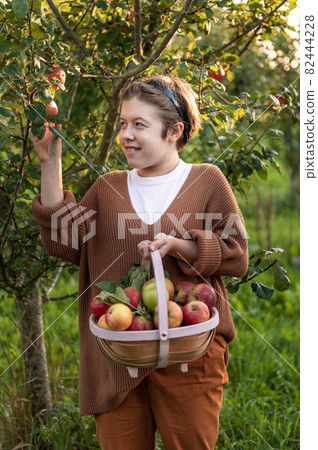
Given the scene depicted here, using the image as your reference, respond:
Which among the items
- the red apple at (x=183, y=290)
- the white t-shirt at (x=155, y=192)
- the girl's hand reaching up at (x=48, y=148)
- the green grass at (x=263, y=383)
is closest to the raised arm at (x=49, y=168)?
the girl's hand reaching up at (x=48, y=148)

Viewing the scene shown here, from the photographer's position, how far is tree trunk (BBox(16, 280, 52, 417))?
239cm

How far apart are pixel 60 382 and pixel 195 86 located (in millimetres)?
1741

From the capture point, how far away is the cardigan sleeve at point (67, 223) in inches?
65.7

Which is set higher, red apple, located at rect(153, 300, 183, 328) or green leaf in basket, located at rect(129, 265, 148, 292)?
green leaf in basket, located at rect(129, 265, 148, 292)

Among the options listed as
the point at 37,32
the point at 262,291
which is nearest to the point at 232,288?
the point at 262,291

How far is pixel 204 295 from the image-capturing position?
152 centimetres

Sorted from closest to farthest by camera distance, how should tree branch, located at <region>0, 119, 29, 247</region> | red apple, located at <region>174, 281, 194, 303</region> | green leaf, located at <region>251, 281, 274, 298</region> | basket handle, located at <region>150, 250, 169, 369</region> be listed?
basket handle, located at <region>150, 250, 169, 369</region> < red apple, located at <region>174, 281, 194, 303</region> < tree branch, located at <region>0, 119, 29, 247</region> < green leaf, located at <region>251, 281, 274, 298</region>

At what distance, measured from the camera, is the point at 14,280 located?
7.47ft

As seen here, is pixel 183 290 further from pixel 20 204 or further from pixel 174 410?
pixel 20 204

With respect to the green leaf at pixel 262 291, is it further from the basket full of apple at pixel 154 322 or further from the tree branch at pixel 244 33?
the tree branch at pixel 244 33

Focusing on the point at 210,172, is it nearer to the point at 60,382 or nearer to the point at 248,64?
the point at 60,382

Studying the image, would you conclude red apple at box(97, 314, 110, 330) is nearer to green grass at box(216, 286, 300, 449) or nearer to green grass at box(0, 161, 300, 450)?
green grass at box(0, 161, 300, 450)

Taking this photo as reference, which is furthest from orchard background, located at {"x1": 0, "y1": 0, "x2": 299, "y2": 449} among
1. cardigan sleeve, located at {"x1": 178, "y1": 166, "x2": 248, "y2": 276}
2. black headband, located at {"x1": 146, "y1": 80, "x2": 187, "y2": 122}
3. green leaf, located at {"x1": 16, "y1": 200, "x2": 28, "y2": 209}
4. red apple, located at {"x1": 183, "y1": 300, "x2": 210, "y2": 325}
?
red apple, located at {"x1": 183, "y1": 300, "x2": 210, "y2": 325}

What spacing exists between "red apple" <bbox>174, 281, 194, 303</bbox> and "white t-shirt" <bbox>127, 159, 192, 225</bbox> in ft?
0.74
